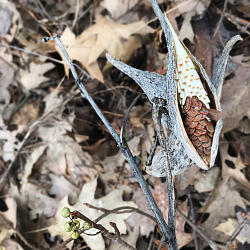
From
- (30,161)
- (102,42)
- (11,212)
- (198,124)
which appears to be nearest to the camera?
(198,124)

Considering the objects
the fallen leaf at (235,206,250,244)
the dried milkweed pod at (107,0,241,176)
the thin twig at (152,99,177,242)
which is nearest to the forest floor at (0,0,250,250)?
the fallen leaf at (235,206,250,244)

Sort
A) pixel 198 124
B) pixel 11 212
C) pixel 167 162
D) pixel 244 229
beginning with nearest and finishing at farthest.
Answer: pixel 167 162 < pixel 198 124 < pixel 244 229 < pixel 11 212

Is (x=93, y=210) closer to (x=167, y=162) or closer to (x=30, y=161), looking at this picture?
(x=30, y=161)

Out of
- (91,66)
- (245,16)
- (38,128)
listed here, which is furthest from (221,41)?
(38,128)

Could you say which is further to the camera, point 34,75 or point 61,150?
point 34,75

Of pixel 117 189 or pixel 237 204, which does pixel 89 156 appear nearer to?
pixel 117 189

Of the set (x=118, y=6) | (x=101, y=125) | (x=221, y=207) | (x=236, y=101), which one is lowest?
(x=221, y=207)

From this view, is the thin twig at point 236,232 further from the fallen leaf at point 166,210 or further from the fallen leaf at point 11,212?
the fallen leaf at point 11,212

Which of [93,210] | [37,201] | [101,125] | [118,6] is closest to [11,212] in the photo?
[37,201]
